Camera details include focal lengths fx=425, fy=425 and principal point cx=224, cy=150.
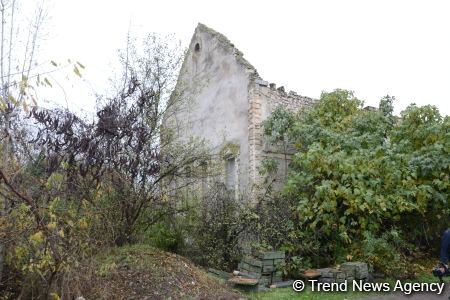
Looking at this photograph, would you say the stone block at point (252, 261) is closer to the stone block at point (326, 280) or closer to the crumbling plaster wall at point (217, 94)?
the stone block at point (326, 280)

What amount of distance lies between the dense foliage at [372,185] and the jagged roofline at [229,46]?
74.7 inches

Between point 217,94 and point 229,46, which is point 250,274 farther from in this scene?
point 229,46

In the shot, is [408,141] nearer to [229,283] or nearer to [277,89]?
[277,89]

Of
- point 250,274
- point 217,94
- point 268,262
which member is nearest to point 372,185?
point 268,262

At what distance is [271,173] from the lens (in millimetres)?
11539

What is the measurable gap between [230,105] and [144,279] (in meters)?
6.75

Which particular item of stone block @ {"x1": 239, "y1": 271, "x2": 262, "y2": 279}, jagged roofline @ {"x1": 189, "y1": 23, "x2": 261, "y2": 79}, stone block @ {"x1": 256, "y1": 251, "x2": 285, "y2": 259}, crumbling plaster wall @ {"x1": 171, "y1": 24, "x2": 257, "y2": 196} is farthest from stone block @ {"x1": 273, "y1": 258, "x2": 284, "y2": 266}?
jagged roofline @ {"x1": 189, "y1": 23, "x2": 261, "y2": 79}

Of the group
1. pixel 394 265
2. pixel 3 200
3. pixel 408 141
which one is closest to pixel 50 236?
pixel 3 200

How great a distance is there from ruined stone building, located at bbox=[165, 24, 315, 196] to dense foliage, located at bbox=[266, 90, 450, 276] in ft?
2.84

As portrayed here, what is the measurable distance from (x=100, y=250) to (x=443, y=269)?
18.6 feet

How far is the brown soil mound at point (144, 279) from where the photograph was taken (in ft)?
22.2

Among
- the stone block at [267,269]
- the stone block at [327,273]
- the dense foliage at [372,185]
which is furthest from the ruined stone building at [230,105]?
the stone block at [327,273]

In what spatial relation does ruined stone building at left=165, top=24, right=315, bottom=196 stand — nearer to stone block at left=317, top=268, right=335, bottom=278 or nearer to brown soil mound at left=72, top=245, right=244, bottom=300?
stone block at left=317, top=268, right=335, bottom=278

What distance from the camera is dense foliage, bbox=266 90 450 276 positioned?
9305mm
